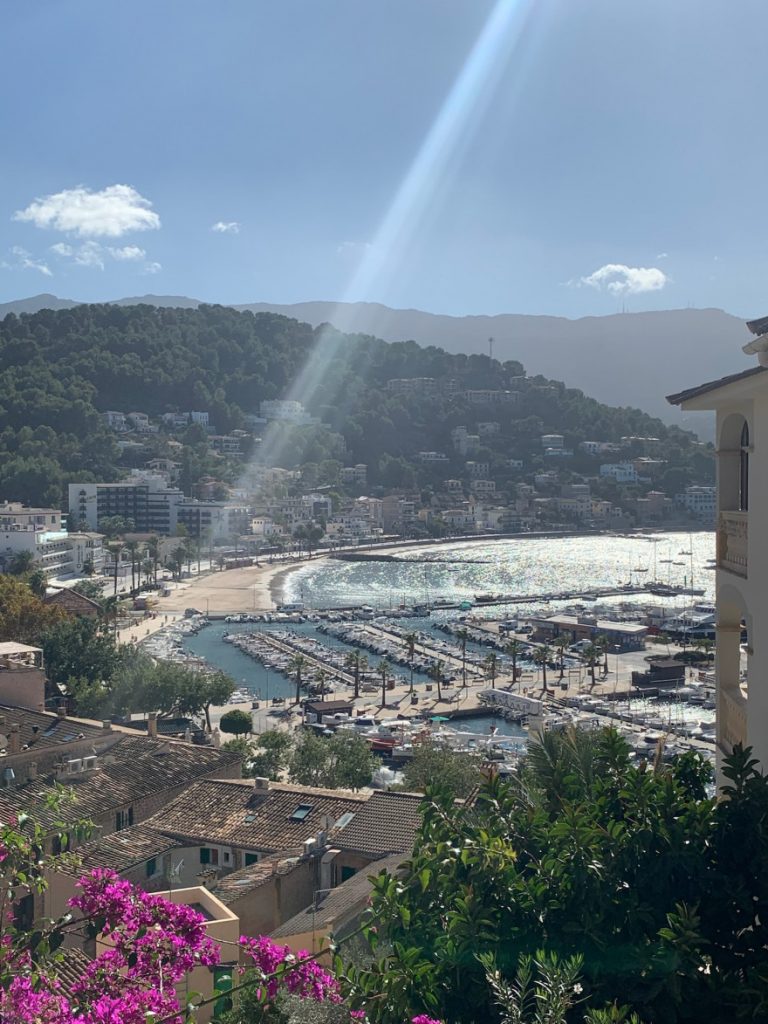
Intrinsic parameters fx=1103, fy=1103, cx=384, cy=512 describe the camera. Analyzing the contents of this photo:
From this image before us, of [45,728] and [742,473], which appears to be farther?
[45,728]

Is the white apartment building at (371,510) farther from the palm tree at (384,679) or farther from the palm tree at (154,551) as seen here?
the palm tree at (384,679)

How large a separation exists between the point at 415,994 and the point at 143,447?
78037 millimetres

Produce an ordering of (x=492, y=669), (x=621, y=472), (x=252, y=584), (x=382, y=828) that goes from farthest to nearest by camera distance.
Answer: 1. (x=621, y=472)
2. (x=252, y=584)
3. (x=492, y=669)
4. (x=382, y=828)

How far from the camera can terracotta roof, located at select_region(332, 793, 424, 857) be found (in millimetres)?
7254

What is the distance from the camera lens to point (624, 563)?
63.9 meters

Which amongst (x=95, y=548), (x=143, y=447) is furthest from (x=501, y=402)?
(x=95, y=548)

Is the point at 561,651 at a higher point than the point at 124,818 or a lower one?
lower

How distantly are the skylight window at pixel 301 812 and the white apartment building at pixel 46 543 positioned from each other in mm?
36780

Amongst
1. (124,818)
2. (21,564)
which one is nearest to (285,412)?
(21,564)

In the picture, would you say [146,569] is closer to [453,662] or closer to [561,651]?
[453,662]

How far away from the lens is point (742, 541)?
3.29 meters

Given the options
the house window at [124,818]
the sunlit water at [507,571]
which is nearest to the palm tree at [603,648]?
the sunlit water at [507,571]

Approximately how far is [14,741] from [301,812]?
3.90 meters

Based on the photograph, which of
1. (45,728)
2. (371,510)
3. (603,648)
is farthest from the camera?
(371,510)
